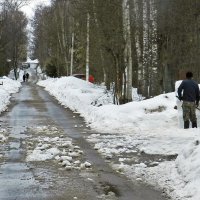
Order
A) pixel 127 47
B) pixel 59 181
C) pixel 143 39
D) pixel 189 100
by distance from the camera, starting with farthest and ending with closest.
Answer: pixel 143 39, pixel 127 47, pixel 189 100, pixel 59 181

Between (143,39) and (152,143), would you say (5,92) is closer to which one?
(143,39)

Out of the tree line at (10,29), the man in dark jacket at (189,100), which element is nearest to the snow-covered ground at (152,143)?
the man in dark jacket at (189,100)

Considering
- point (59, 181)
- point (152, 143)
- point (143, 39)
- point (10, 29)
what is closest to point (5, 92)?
point (143, 39)

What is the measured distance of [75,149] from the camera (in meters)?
10.9

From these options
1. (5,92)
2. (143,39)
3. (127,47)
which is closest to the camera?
(127,47)

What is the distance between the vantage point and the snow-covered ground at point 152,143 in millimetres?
7648

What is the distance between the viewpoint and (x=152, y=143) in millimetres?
11758

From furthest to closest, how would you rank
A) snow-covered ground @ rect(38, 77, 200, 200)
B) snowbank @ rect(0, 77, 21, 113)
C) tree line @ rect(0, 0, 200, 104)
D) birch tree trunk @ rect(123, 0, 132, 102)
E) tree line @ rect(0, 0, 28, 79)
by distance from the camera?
tree line @ rect(0, 0, 28, 79) → snowbank @ rect(0, 77, 21, 113) → tree line @ rect(0, 0, 200, 104) → birch tree trunk @ rect(123, 0, 132, 102) → snow-covered ground @ rect(38, 77, 200, 200)

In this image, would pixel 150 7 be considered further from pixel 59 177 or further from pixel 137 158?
pixel 59 177

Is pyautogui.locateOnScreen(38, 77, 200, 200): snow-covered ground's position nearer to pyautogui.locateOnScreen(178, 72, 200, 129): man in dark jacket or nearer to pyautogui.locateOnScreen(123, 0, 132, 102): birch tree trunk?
pyautogui.locateOnScreen(178, 72, 200, 129): man in dark jacket

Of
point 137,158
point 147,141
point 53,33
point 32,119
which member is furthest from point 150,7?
point 53,33

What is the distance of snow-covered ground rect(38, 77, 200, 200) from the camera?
7.65 m

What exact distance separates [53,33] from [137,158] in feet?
164

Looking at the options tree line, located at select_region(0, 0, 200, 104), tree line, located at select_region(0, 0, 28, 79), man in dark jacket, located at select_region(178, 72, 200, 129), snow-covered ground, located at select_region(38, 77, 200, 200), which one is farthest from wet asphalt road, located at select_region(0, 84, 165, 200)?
tree line, located at select_region(0, 0, 28, 79)
